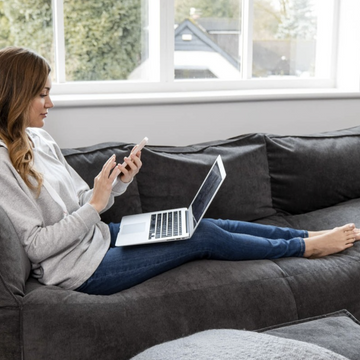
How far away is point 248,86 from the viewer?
10.2 ft

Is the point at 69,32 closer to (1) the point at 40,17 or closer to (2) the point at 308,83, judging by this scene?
(1) the point at 40,17

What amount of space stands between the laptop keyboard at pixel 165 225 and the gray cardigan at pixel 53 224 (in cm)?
17

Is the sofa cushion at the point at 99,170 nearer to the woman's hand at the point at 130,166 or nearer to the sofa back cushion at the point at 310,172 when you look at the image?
the woman's hand at the point at 130,166

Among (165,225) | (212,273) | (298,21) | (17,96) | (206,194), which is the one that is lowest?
(212,273)

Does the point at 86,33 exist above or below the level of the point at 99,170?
above

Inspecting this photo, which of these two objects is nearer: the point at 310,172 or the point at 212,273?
the point at 212,273

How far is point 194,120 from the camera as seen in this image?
2.78 m

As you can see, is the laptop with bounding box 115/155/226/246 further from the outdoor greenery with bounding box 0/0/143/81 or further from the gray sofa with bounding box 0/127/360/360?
the outdoor greenery with bounding box 0/0/143/81

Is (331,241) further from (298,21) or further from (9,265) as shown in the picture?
(298,21)

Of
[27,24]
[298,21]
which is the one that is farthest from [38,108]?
[298,21]

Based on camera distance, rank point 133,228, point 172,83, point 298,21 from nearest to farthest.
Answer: point 133,228 → point 172,83 → point 298,21

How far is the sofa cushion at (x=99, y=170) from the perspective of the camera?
225cm

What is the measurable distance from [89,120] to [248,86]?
0.96m

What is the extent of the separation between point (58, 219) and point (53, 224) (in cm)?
2
